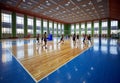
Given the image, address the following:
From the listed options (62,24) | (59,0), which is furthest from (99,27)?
(59,0)

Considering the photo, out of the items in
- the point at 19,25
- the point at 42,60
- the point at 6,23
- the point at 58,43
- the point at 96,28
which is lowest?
the point at 42,60

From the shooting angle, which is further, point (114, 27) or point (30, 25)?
point (114, 27)

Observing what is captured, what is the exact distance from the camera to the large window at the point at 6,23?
25269mm

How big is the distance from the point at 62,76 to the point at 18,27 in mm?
28436

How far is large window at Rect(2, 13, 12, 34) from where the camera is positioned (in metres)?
25.3

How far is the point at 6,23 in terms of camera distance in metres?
25.7

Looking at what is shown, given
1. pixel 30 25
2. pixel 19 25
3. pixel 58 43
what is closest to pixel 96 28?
pixel 30 25

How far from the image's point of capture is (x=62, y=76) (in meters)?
3.55

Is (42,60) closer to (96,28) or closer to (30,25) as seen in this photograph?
(30,25)

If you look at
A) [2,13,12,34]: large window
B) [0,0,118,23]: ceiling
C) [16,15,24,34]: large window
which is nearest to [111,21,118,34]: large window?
[0,0,118,23]: ceiling

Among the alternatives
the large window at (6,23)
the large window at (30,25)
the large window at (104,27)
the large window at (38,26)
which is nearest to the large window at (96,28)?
the large window at (104,27)

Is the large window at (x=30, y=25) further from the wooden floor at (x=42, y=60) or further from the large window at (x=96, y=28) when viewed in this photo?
the large window at (x=96, y=28)

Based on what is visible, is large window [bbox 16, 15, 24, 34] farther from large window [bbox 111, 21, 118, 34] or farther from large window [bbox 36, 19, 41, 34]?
large window [bbox 111, 21, 118, 34]

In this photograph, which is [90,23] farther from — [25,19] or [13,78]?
[13,78]
